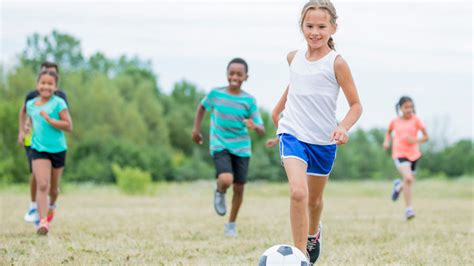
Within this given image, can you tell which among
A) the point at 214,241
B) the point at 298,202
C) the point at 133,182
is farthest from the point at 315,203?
the point at 133,182


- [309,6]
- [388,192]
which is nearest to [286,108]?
[309,6]

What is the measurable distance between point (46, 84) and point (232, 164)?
2.52 m

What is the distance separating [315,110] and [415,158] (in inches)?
296

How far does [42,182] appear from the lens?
8664 millimetres

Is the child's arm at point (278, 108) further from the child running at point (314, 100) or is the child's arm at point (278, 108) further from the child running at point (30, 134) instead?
the child running at point (30, 134)

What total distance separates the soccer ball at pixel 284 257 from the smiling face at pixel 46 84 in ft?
15.2

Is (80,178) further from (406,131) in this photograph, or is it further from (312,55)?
(312,55)

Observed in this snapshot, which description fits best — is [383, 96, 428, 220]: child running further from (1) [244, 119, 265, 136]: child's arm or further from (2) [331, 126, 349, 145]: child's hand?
(2) [331, 126, 349, 145]: child's hand

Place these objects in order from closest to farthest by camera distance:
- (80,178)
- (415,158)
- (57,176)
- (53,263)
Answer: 1. (53,263)
2. (57,176)
3. (415,158)
4. (80,178)

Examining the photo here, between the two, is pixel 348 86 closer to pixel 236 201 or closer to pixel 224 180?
pixel 224 180

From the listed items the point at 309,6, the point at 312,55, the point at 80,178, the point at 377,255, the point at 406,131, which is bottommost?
the point at 80,178

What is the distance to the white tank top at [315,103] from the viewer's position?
571cm

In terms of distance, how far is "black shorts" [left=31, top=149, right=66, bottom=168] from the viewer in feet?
28.9

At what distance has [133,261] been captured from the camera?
6.58m
